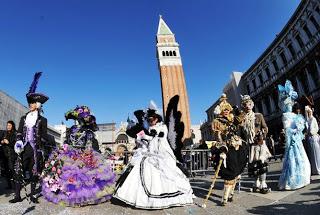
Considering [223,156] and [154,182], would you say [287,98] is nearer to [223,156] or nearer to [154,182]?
[223,156]

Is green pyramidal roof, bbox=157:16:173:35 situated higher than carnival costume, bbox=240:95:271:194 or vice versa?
green pyramidal roof, bbox=157:16:173:35

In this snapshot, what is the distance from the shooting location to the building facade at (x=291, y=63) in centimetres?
2510

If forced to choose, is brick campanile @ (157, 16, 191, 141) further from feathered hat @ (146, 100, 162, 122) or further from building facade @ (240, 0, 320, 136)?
feathered hat @ (146, 100, 162, 122)

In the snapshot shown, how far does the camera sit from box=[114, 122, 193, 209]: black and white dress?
4801 millimetres

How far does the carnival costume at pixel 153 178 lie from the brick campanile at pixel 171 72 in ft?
154

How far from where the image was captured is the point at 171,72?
58562 millimetres

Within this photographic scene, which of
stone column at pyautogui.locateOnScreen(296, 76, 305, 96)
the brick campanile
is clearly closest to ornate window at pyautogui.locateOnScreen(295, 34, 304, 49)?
stone column at pyautogui.locateOnScreen(296, 76, 305, 96)

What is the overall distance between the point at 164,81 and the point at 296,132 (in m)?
51.1

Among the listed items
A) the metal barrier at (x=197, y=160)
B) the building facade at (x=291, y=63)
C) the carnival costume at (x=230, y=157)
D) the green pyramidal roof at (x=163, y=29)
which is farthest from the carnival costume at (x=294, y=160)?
the green pyramidal roof at (x=163, y=29)

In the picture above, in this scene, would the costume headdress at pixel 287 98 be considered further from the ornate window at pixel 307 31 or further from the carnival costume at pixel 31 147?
the ornate window at pixel 307 31

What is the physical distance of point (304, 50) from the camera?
2664cm

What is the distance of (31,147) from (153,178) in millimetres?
2452

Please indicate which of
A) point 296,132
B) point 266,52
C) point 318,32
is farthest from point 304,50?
point 296,132

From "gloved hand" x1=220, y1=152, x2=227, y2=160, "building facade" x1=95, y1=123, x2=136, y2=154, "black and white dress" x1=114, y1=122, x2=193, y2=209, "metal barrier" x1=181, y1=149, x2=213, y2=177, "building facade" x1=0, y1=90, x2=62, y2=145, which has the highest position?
"building facade" x1=95, y1=123, x2=136, y2=154
